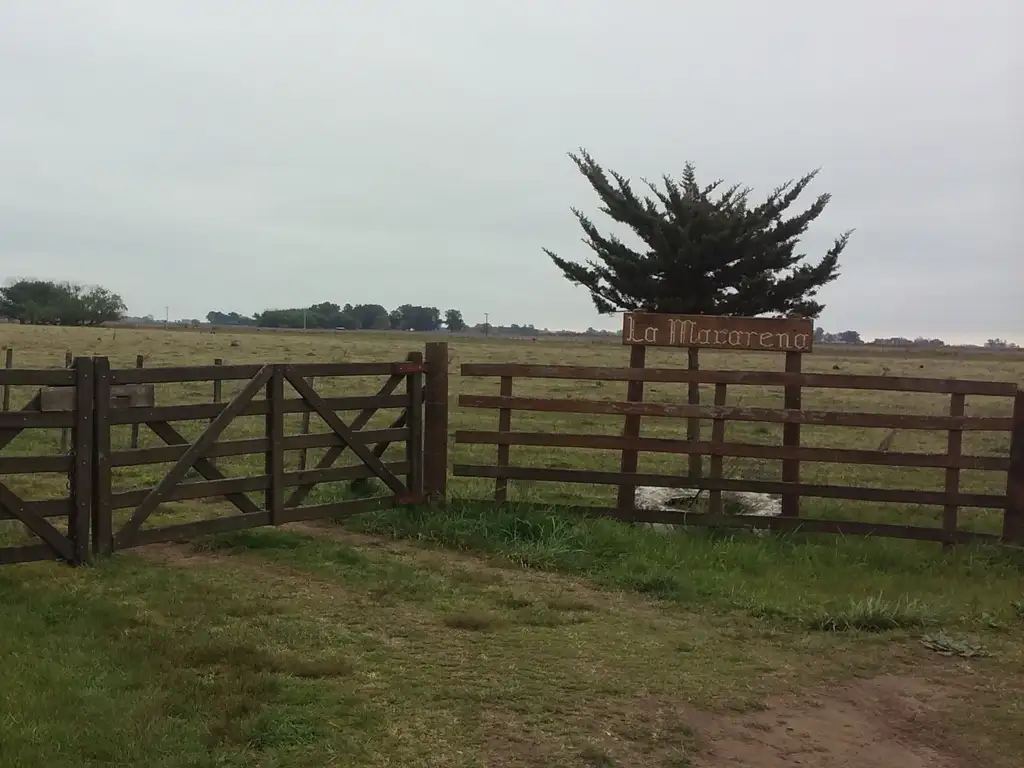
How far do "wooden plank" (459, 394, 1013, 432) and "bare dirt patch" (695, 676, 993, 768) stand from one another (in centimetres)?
325

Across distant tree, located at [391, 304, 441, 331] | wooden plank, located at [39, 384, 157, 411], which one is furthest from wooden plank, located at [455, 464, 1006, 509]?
distant tree, located at [391, 304, 441, 331]

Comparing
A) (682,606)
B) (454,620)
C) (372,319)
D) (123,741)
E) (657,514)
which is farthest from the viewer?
(372,319)

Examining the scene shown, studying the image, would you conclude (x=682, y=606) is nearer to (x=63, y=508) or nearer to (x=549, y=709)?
(x=549, y=709)

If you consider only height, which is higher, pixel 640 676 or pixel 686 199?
pixel 686 199

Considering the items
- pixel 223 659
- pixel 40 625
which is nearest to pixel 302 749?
pixel 223 659

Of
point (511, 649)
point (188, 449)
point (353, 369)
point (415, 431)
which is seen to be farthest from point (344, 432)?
point (511, 649)

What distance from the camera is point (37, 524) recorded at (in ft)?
20.4

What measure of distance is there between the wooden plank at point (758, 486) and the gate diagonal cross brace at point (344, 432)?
65 centimetres

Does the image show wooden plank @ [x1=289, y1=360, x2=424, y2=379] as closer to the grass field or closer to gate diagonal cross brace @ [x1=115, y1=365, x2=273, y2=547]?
gate diagonal cross brace @ [x1=115, y1=365, x2=273, y2=547]

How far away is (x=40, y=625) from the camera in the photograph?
5.16m

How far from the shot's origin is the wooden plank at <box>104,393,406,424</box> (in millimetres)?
6746

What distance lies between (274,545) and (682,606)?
11.4 feet

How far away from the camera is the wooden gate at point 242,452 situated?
665cm

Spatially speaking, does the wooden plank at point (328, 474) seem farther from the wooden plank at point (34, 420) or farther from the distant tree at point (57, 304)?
the distant tree at point (57, 304)
